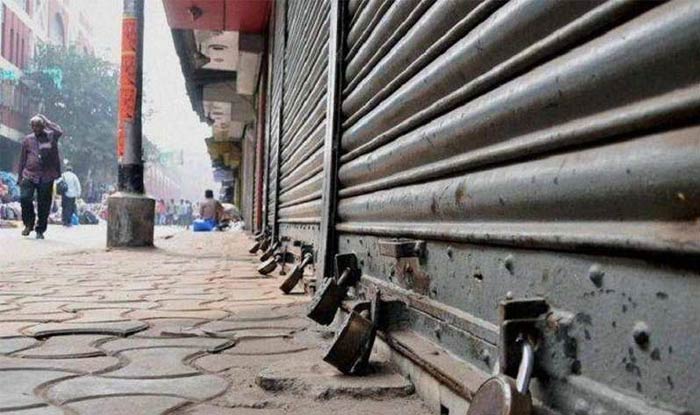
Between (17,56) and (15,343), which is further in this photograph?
(17,56)

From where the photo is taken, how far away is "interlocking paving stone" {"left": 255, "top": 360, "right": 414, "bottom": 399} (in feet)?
5.21

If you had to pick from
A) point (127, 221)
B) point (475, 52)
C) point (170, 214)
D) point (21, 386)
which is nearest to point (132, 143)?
point (127, 221)

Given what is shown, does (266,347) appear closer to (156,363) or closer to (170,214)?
(156,363)

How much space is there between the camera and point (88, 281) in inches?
175

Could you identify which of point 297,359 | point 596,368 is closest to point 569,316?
point 596,368

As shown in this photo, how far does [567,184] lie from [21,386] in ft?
4.74

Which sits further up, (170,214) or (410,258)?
(170,214)

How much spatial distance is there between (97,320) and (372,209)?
137cm

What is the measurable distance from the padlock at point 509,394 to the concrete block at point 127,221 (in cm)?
754

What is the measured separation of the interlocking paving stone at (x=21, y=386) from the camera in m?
1.53

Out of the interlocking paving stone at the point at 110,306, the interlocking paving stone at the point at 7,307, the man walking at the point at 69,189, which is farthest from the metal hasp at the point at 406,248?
the man walking at the point at 69,189

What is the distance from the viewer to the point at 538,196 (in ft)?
3.50

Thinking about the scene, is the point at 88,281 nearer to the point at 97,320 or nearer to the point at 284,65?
the point at 97,320

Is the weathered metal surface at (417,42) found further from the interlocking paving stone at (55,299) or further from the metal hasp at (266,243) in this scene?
the metal hasp at (266,243)
